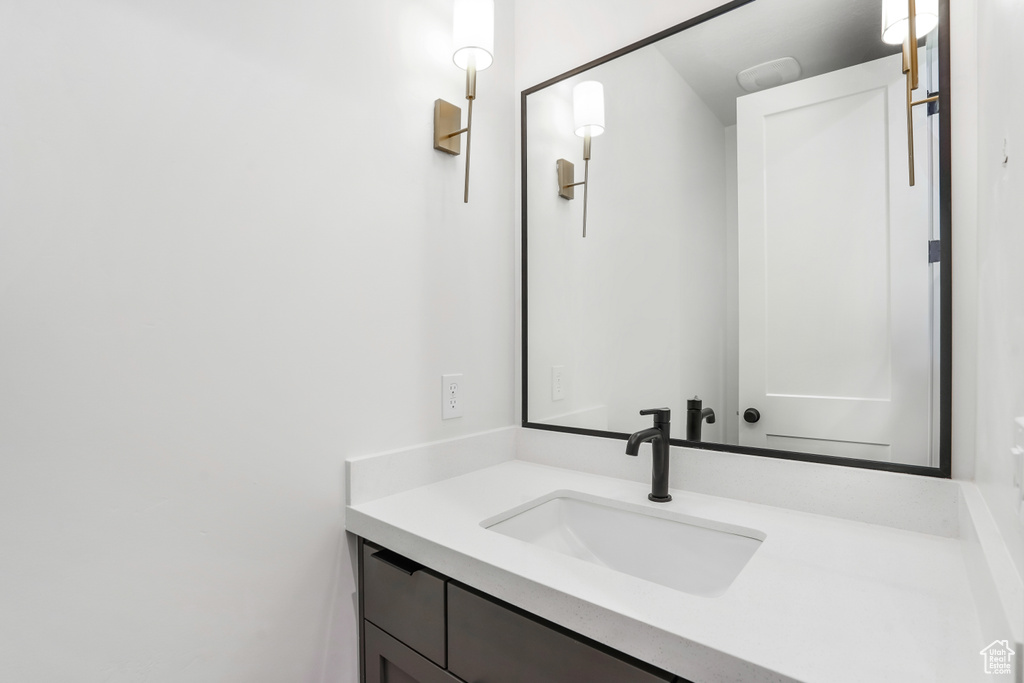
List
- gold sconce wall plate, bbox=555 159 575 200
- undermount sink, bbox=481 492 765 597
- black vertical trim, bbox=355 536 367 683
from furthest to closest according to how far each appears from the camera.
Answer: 1. gold sconce wall plate, bbox=555 159 575 200
2. black vertical trim, bbox=355 536 367 683
3. undermount sink, bbox=481 492 765 597

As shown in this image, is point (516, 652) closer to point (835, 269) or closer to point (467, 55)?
point (835, 269)

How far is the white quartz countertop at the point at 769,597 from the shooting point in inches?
22.4

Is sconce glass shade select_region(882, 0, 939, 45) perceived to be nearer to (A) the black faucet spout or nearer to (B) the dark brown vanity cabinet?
(A) the black faucet spout

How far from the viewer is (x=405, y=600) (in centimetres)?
95

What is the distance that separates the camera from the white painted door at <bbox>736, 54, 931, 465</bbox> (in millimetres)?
917

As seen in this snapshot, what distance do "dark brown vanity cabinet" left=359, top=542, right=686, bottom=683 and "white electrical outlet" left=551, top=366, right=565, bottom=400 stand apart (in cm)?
63

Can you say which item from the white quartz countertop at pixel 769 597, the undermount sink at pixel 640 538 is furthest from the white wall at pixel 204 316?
Result: the undermount sink at pixel 640 538

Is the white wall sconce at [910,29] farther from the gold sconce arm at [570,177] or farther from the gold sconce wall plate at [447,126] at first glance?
the gold sconce wall plate at [447,126]

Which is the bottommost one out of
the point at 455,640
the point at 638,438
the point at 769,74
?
the point at 455,640

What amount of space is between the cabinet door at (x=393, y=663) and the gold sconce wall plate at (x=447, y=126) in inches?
43.4

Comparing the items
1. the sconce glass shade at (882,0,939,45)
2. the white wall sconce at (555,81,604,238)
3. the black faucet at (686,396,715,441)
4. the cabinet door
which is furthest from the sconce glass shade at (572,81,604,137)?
the cabinet door

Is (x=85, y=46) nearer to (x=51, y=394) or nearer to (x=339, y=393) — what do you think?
(x=51, y=394)

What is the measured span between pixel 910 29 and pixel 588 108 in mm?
693

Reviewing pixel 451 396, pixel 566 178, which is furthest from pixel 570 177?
pixel 451 396
